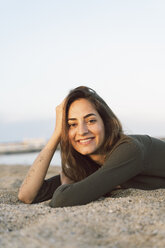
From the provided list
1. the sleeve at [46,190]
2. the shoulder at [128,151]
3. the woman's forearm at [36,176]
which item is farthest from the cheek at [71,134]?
the sleeve at [46,190]

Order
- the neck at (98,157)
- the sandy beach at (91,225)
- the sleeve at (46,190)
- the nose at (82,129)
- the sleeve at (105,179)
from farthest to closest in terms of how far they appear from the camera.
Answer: the sleeve at (46,190)
the neck at (98,157)
the nose at (82,129)
the sleeve at (105,179)
the sandy beach at (91,225)

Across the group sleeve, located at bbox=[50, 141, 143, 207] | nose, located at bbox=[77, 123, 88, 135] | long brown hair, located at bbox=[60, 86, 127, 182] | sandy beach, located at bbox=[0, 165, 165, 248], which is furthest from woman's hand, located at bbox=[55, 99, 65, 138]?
sandy beach, located at bbox=[0, 165, 165, 248]

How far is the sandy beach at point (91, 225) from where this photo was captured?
1821 millimetres

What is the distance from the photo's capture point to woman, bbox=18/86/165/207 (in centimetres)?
285

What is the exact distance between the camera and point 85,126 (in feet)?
10.4

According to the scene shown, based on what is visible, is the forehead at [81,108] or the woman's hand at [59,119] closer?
the forehead at [81,108]

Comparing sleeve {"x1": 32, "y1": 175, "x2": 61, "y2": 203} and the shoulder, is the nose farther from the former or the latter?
sleeve {"x1": 32, "y1": 175, "x2": 61, "y2": 203}

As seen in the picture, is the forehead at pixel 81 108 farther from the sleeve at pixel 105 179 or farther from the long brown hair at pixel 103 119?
the sleeve at pixel 105 179

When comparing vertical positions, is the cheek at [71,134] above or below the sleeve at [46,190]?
above

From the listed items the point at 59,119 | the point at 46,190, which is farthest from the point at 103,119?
the point at 46,190

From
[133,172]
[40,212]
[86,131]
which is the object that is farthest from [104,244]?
[86,131]

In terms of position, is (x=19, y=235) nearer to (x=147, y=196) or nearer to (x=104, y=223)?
(x=104, y=223)

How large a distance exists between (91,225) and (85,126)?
126 cm

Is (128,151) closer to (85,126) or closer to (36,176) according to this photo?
(85,126)
